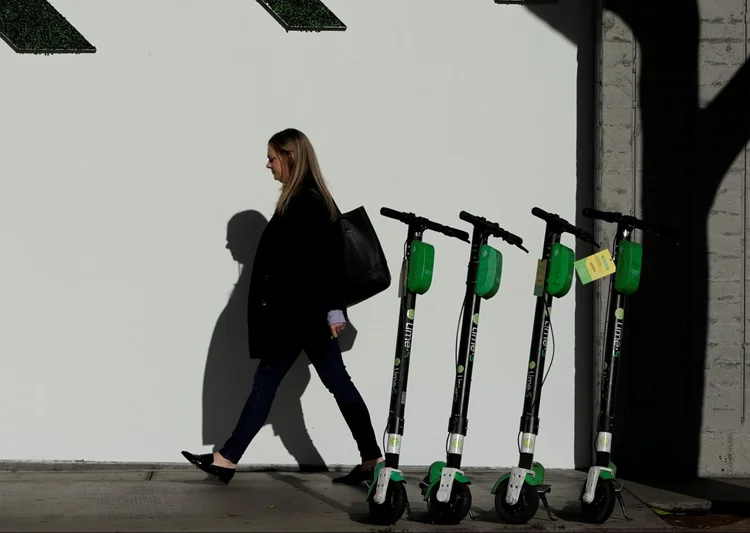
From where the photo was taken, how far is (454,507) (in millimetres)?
5613

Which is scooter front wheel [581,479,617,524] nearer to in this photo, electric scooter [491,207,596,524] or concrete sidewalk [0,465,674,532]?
concrete sidewalk [0,465,674,532]

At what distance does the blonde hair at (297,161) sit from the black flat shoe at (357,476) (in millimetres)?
1377

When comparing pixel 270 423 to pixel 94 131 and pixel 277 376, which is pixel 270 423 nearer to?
pixel 277 376

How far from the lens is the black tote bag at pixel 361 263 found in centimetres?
669

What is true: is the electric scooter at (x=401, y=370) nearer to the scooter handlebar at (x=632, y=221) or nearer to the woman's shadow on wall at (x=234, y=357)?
the scooter handlebar at (x=632, y=221)

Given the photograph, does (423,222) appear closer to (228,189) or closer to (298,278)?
(298,278)

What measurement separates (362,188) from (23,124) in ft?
6.54

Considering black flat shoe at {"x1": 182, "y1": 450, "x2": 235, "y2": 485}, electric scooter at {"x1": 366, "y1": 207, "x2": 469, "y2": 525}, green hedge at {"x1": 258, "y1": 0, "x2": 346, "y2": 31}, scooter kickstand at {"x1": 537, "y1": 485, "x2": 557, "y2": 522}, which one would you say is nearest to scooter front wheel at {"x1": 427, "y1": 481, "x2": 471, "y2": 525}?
electric scooter at {"x1": 366, "y1": 207, "x2": 469, "y2": 525}

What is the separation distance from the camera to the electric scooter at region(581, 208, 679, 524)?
5730 mm

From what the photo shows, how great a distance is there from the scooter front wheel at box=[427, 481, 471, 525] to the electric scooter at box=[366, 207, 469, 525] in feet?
0.51

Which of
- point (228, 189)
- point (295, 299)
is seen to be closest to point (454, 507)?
point (295, 299)

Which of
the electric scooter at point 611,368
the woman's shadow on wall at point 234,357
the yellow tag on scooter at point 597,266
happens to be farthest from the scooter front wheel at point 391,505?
the woman's shadow on wall at point 234,357

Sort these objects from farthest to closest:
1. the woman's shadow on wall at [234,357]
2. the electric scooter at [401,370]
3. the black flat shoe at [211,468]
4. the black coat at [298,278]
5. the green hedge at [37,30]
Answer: the woman's shadow on wall at [234,357]
the green hedge at [37,30]
the black flat shoe at [211,468]
the black coat at [298,278]
the electric scooter at [401,370]

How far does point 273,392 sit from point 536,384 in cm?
155
